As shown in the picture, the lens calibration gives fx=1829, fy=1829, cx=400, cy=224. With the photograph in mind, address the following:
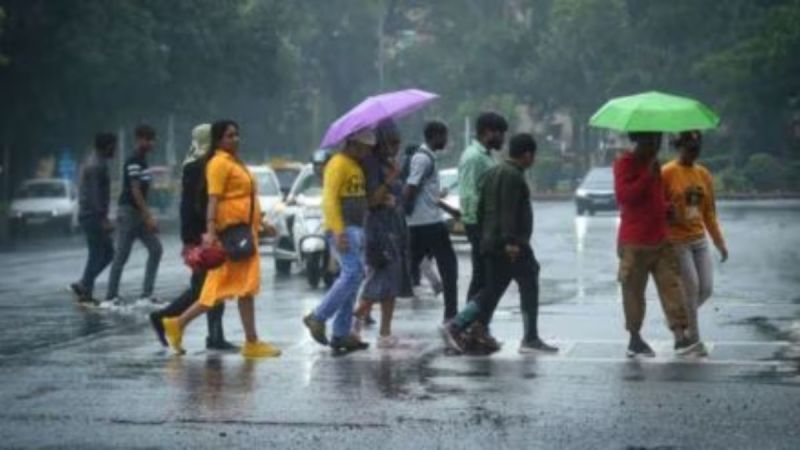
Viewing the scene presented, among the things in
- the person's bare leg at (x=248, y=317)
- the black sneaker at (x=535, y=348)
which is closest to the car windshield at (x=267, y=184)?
the person's bare leg at (x=248, y=317)

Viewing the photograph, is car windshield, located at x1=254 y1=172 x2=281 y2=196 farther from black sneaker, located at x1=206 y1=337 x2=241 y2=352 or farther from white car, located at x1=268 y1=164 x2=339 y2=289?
black sneaker, located at x1=206 y1=337 x2=241 y2=352

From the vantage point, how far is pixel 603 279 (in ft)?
73.9

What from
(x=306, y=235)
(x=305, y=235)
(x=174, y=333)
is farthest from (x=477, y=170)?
(x=305, y=235)

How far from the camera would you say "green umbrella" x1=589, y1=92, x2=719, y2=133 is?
42.9 ft

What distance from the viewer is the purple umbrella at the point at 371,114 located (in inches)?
538

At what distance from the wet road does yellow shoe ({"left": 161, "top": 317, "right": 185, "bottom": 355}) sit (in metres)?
0.14

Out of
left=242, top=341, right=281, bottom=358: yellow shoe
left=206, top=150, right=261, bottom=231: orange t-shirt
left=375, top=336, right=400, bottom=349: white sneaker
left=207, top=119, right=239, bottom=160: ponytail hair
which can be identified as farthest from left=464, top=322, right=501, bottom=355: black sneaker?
left=207, top=119, right=239, bottom=160: ponytail hair

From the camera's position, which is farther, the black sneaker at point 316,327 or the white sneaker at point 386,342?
the white sneaker at point 386,342

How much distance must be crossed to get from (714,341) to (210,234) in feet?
13.3

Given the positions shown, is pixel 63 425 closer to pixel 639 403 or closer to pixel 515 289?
pixel 639 403

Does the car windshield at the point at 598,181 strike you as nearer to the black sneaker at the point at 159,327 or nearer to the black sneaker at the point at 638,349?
the black sneaker at the point at 159,327

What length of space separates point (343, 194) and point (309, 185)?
37.6ft

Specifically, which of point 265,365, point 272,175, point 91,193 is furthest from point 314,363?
point 272,175

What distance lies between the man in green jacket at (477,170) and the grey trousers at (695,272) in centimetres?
159
